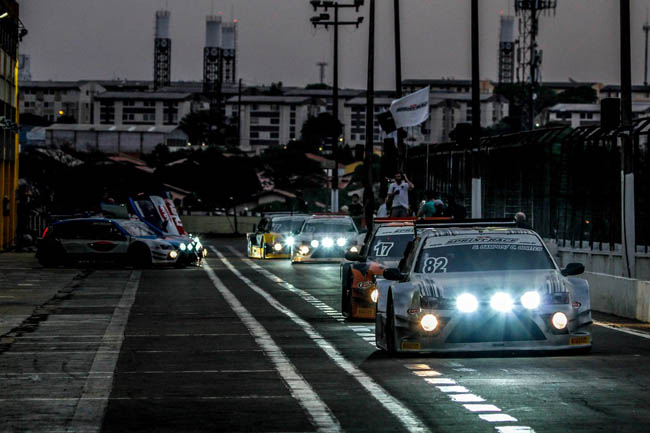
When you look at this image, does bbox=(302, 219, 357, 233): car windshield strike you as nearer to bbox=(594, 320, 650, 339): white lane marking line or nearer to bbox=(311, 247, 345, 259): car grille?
bbox=(311, 247, 345, 259): car grille

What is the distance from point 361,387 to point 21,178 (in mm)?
98642

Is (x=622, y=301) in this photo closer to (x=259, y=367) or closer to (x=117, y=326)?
(x=117, y=326)

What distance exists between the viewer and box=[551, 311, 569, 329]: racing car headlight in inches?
571

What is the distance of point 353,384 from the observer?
12.6 m

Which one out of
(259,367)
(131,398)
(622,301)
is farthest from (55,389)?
(622,301)

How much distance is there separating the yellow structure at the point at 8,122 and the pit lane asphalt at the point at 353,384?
124ft

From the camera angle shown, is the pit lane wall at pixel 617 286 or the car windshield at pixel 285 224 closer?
the pit lane wall at pixel 617 286

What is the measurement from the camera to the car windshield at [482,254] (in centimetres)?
1548

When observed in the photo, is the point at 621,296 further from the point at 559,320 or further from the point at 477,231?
the point at 559,320

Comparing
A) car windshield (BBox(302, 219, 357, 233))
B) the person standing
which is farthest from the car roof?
car windshield (BBox(302, 219, 357, 233))

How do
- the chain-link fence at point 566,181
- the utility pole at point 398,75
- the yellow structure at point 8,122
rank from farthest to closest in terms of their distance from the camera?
the yellow structure at point 8,122, the utility pole at point 398,75, the chain-link fence at point 566,181

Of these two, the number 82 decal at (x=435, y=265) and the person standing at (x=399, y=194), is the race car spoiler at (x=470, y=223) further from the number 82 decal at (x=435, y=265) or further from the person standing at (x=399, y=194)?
the person standing at (x=399, y=194)

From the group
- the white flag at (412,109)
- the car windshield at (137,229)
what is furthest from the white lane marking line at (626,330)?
the white flag at (412,109)

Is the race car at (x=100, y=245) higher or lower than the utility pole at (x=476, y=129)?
lower
